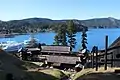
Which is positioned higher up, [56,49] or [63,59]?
[56,49]

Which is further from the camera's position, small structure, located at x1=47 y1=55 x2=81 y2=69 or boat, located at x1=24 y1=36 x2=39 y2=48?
boat, located at x1=24 y1=36 x2=39 y2=48

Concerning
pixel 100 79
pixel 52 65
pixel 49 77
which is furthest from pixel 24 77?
pixel 52 65

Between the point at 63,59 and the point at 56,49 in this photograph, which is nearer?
the point at 63,59

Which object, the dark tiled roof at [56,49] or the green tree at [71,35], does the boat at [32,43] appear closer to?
the green tree at [71,35]

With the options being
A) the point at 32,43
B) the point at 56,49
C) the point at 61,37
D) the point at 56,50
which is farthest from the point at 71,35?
the point at 56,50

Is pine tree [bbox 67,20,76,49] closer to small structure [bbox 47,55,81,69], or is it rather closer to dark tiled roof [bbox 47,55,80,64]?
dark tiled roof [bbox 47,55,80,64]

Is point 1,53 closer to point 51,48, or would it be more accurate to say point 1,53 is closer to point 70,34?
point 51,48

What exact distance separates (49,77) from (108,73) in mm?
6793

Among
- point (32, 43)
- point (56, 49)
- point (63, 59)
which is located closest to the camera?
point (63, 59)

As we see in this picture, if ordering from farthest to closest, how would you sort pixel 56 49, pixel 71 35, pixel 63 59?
1. pixel 71 35
2. pixel 56 49
3. pixel 63 59

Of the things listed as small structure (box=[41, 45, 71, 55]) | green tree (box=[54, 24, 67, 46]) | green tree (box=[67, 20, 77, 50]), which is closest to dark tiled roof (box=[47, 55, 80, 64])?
small structure (box=[41, 45, 71, 55])

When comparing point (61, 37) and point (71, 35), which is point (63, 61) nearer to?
point (61, 37)

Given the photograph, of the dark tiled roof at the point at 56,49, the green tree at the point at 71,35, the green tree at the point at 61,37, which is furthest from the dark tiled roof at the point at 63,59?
the green tree at the point at 61,37

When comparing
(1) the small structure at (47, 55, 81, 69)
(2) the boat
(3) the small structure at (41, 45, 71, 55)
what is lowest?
(2) the boat
